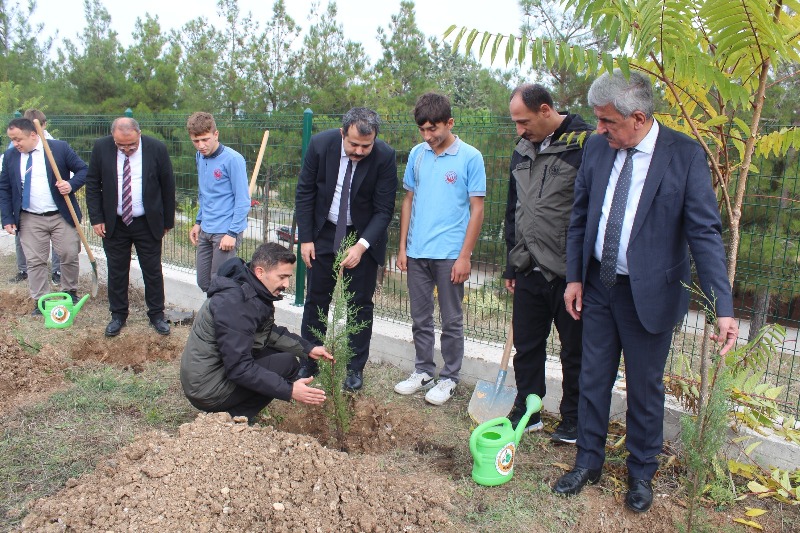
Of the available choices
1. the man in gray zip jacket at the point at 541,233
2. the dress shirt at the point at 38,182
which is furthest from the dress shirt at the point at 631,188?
the dress shirt at the point at 38,182

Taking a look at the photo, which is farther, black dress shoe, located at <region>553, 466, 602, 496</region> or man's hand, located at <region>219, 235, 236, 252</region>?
man's hand, located at <region>219, 235, 236, 252</region>

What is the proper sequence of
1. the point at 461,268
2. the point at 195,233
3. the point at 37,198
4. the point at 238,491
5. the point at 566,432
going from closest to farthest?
the point at 238,491
the point at 566,432
the point at 461,268
the point at 195,233
the point at 37,198

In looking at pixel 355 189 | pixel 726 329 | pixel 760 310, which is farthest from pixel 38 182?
pixel 760 310

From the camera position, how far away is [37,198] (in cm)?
671

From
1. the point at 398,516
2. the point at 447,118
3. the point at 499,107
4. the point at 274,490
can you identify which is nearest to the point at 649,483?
the point at 398,516

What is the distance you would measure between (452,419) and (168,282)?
14.5 ft

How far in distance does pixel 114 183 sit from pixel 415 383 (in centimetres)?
325

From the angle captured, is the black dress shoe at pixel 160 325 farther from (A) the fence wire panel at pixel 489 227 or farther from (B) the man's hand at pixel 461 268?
(B) the man's hand at pixel 461 268

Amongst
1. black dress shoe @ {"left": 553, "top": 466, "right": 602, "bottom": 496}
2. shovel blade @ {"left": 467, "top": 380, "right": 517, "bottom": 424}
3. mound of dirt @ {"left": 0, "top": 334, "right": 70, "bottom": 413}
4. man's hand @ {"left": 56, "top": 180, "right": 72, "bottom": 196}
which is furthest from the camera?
man's hand @ {"left": 56, "top": 180, "right": 72, "bottom": 196}

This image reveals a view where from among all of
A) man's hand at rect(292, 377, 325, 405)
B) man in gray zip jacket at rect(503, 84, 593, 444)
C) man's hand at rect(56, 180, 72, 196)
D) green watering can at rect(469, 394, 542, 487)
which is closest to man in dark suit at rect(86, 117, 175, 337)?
man's hand at rect(56, 180, 72, 196)

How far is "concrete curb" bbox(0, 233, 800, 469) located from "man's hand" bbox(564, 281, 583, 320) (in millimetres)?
996

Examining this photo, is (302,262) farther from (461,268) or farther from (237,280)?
(237,280)

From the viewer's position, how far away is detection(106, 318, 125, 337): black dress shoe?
6039 millimetres

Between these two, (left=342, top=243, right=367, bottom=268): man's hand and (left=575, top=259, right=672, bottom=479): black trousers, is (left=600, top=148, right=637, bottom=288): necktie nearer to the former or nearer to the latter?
(left=575, top=259, right=672, bottom=479): black trousers
